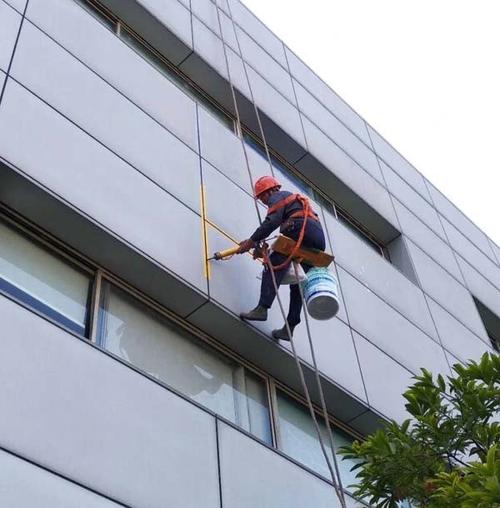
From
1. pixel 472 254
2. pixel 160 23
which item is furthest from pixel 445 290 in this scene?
pixel 160 23

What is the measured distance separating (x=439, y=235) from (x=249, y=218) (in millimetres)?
6926

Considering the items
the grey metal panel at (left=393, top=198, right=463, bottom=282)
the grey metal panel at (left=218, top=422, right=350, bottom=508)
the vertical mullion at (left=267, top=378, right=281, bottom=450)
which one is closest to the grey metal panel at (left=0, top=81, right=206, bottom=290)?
the vertical mullion at (left=267, top=378, right=281, bottom=450)

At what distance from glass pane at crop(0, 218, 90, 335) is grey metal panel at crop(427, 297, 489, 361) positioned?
6.65 meters

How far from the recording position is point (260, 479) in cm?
617

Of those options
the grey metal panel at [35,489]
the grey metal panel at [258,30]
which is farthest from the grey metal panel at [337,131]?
the grey metal panel at [35,489]

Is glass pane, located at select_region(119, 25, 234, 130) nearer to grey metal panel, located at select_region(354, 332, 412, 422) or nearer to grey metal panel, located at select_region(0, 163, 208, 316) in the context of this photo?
grey metal panel, located at select_region(354, 332, 412, 422)

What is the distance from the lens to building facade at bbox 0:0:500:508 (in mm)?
5145

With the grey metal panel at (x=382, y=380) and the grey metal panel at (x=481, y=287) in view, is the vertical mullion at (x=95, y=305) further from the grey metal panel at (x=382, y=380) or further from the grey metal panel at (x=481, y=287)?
the grey metal panel at (x=481, y=287)

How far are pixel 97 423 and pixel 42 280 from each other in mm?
1434

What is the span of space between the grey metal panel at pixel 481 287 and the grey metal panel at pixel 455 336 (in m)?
1.87

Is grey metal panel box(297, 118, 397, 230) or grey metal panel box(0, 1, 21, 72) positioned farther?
grey metal panel box(297, 118, 397, 230)

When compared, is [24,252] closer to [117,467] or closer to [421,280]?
[117,467]

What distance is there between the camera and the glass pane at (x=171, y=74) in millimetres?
10395

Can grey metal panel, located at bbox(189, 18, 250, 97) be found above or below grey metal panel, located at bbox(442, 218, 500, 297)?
below
